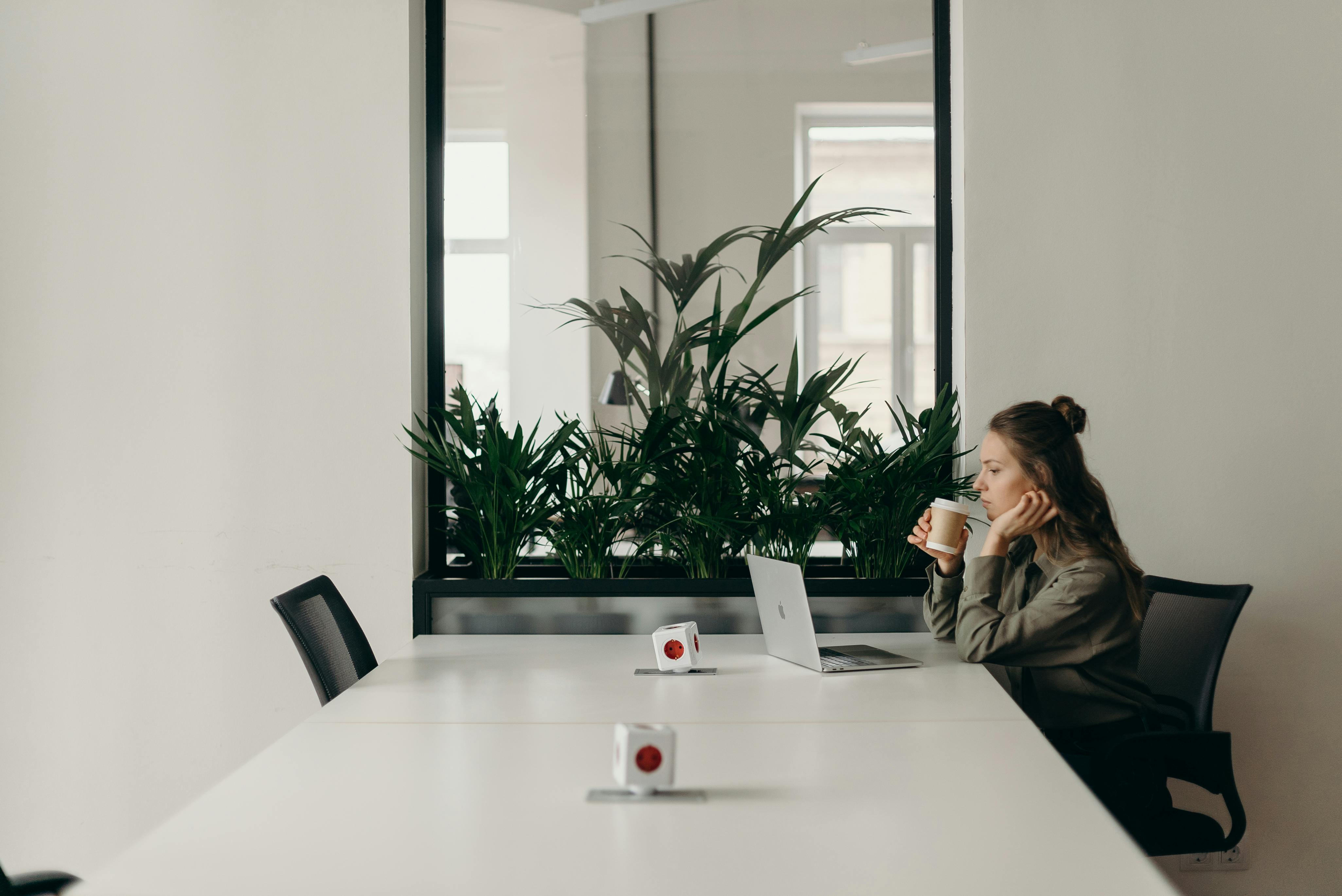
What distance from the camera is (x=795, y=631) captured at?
227 cm

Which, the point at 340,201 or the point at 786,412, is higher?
the point at 340,201

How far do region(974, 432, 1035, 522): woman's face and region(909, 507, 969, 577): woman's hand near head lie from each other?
0.11 metres

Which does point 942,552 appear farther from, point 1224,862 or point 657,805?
point 1224,862

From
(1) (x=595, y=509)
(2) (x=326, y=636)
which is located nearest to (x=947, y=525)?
(1) (x=595, y=509)

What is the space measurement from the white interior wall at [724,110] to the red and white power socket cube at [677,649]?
111 centimetres

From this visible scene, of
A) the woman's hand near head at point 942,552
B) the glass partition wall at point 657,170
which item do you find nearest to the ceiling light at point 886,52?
the glass partition wall at point 657,170

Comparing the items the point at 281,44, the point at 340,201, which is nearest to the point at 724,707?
the point at 340,201

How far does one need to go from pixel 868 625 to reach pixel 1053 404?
81cm

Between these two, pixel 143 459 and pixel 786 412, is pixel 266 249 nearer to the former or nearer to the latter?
pixel 143 459

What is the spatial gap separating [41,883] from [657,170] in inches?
96.1

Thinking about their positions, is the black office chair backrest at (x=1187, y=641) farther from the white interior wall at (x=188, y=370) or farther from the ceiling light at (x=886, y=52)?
the white interior wall at (x=188, y=370)

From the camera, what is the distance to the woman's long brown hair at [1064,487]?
88.6 inches

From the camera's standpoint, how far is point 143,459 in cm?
301

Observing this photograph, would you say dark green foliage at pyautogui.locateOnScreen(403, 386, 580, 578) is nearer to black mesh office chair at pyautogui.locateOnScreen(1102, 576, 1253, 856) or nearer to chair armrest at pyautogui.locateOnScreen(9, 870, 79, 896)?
chair armrest at pyautogui.locateOnScreen(9, 870, 79, 896)
